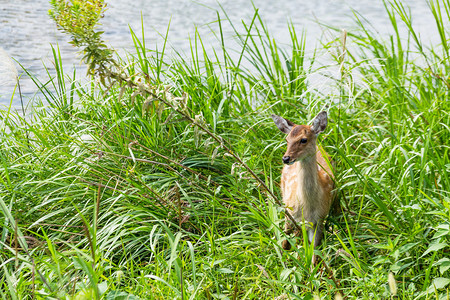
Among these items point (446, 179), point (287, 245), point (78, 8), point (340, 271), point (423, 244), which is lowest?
point (287, 245)

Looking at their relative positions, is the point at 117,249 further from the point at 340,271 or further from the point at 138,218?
the point at 340,271

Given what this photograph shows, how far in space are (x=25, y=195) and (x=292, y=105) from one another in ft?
6.46

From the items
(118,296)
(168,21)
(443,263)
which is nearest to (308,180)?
(443,263)

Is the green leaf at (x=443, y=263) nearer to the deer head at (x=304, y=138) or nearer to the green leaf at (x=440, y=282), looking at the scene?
the green leaf at (x=440, y=282)

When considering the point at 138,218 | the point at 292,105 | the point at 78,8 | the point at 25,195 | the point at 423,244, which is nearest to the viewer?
the point at 78,8

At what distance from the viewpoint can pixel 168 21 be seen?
9.59 meters

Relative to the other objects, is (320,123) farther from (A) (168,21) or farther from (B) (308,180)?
(A) (168,21)

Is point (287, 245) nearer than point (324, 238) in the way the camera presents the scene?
No

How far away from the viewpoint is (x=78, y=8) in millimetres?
2719

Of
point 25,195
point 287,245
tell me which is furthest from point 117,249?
point 287,245

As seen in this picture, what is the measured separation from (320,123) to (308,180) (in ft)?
1.17

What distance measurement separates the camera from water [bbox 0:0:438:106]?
331 inches

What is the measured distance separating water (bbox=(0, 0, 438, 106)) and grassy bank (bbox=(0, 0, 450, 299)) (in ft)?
10.9

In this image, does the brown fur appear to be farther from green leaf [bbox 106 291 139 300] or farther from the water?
the water
